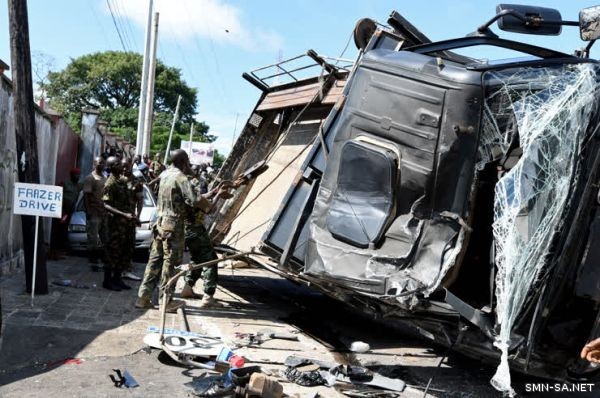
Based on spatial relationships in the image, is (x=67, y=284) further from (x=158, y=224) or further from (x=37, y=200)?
(x=158, y=224)

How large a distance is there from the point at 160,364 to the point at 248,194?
3.15 meters

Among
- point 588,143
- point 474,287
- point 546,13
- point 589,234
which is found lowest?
point 474,287

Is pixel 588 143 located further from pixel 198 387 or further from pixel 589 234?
pixel 198 387

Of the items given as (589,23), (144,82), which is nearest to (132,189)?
(589,23)

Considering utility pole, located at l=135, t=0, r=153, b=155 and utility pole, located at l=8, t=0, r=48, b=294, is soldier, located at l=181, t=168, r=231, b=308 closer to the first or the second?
utility pole, located at l=8, t=0, r=48, b=294

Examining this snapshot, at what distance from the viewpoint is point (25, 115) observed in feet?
22.6

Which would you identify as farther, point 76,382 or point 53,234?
point 53,234

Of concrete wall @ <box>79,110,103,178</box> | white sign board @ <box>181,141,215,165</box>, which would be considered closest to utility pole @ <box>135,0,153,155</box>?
concrete wall @ <box>79,110,103,178</box>

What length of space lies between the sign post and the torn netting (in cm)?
473

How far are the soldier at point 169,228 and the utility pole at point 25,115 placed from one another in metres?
1.29

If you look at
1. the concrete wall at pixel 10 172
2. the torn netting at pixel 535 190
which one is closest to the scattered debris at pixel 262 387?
the torn netting at pixel 535 190

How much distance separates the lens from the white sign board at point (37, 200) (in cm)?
662

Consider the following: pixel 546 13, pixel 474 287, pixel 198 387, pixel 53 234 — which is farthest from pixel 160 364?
pixel 53 234

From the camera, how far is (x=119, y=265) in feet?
25.8
